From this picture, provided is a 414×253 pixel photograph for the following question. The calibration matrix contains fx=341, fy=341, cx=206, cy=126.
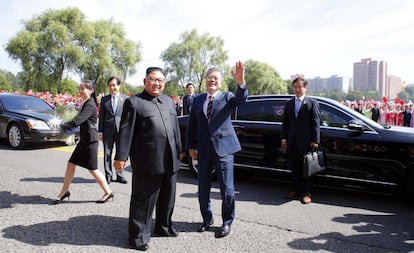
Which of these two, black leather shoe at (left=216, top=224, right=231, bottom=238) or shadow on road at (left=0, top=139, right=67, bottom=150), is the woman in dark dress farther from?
shadow on road at (left=0, top=139, right=67, bottom=150)

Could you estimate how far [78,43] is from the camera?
41750mm

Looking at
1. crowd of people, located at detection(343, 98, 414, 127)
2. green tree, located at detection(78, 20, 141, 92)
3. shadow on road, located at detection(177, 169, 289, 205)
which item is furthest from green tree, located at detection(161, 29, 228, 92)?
shadow on road, located at detection(177, 169, 289, 205)

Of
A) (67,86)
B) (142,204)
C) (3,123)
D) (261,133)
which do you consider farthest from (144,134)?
(67,86)

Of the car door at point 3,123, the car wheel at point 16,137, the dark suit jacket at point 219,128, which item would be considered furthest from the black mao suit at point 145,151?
the car door at point 3,123

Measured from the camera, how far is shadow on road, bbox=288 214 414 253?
3.51 m

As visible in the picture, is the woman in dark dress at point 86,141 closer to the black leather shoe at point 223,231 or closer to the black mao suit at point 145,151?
the black mao suit at point 145,151

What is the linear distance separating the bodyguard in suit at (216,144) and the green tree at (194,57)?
57484mm

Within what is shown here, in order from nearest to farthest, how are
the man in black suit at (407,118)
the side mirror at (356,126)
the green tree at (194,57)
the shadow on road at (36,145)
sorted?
1. the side mirror at (356,126)
2. the shadow on road at (36,145)
3. the man in black suit at (407,118)
4. the green tree at (194,57)

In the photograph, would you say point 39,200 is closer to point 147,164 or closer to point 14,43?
point 147,164

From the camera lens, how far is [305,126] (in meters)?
5.09

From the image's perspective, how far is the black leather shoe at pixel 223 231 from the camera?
12.1 feet

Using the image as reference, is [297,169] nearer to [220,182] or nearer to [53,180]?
[220,182]

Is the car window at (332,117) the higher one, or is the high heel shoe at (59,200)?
the car window at (332,117)

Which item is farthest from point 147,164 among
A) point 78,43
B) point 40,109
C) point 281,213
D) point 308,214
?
point 78,43
